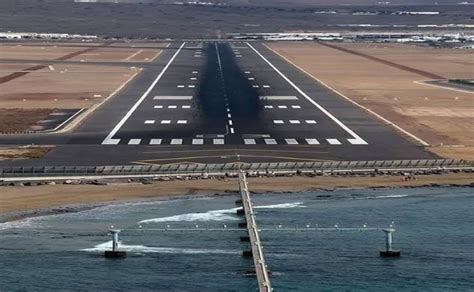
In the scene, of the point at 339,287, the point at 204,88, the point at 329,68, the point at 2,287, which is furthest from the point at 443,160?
the point at 329,68

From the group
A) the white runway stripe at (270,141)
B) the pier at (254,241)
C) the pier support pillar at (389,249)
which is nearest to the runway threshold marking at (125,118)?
the white runway stripe at (270,141)

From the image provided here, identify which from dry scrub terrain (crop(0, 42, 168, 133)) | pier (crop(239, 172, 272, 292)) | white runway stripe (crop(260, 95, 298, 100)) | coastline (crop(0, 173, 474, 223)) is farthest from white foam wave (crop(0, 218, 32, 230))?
white runway stripe (crop(260, 95, 298, 100))

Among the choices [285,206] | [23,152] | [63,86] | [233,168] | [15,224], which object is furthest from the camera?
[63,86]

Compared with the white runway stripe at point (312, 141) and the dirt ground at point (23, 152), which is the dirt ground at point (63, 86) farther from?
the white runway stripe at point (312, 141)

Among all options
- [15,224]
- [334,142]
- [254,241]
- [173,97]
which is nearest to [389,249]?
[254,241]

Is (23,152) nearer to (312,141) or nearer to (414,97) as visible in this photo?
(312,141)

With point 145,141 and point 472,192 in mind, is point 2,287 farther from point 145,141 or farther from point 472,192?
point 145,141
